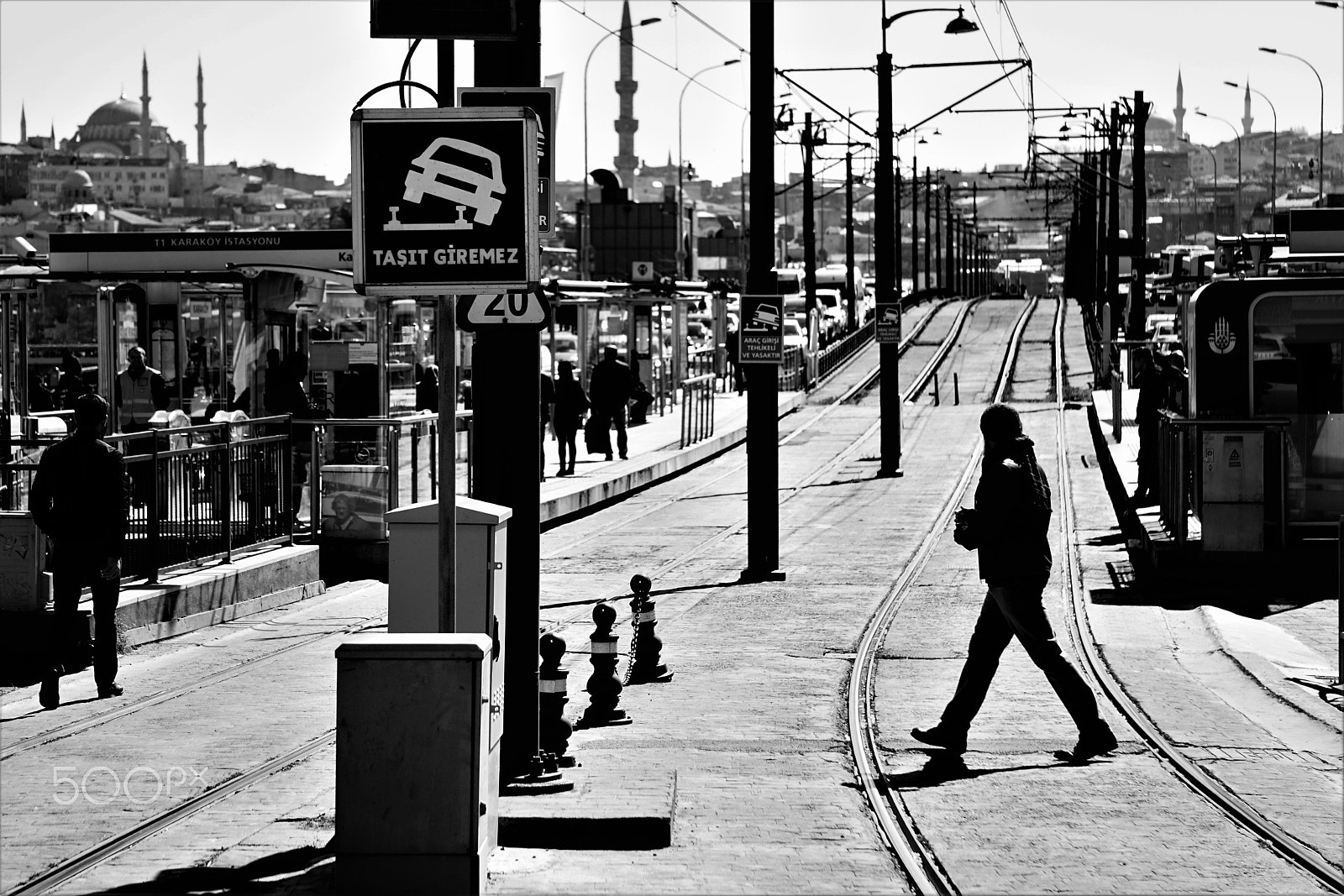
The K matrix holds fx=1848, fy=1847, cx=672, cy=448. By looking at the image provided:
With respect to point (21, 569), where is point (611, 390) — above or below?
above

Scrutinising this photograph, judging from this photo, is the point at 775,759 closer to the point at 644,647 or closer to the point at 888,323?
the point at 644,647

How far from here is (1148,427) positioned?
23.6 meters

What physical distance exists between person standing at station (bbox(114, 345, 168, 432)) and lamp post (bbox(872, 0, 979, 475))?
40.1 feet

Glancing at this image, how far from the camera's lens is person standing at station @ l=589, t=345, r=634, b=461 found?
96.6 ft

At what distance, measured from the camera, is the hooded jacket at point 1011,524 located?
9336 millimetres

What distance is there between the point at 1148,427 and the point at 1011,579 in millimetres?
14935

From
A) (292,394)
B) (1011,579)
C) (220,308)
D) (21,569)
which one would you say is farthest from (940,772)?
(220,308)

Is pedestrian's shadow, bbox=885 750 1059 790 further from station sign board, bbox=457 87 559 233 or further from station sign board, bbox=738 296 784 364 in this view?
station sign board, bbox=738 296 784 364

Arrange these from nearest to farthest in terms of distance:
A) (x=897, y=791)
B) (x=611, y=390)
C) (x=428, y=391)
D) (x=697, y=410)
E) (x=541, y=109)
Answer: (x=541, y=109), (x=897, y=791), (x=428, y=391), (x=611, y=390), (x=697, y=410)

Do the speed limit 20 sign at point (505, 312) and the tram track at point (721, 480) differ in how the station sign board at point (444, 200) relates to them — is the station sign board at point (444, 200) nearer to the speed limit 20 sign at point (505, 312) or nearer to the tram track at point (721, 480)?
the speed limit 20 sign at point (505, 312)

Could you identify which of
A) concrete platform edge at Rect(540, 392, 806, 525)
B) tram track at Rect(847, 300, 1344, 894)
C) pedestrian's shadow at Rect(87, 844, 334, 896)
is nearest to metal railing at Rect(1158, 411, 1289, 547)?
tram track at Rect(847, 300, 1344, 894)

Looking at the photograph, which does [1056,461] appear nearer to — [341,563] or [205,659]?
[341,563]

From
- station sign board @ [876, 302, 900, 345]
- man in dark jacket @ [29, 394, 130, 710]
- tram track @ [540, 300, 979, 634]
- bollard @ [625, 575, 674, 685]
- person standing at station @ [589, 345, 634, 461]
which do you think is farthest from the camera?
station sign board @ [876, 302, 900, 345]

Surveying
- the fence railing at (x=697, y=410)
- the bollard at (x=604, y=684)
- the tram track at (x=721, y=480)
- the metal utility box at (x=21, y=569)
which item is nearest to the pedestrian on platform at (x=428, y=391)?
the tram track at (x=721, y=480)
